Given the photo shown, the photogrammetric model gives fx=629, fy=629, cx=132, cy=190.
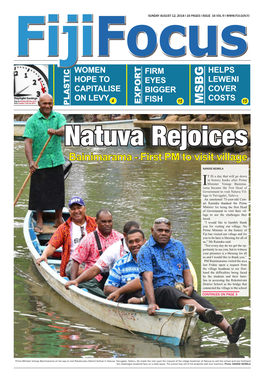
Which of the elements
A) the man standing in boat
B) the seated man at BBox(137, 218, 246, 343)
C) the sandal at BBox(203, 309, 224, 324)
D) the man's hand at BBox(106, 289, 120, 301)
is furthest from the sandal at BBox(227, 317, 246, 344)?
the man standing in boat

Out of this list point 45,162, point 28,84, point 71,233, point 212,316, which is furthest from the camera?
point 45,162

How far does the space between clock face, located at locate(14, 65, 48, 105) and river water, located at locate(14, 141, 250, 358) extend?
2.61ft

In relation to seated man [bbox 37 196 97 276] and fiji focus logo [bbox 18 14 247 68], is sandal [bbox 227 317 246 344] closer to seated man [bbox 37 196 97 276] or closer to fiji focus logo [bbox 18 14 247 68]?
seated man [bbox 37 196 97 276]

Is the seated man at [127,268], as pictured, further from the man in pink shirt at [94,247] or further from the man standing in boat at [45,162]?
the man standing in boat at [45,162]

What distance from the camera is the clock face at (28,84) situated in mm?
6691

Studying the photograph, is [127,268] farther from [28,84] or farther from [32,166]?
[32,166]

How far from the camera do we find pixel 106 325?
660 centimetres

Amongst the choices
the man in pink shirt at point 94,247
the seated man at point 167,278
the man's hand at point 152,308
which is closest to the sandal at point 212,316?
the seated man at point 167,278

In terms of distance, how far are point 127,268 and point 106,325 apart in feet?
2.29

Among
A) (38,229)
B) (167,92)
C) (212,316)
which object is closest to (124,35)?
(167,92)

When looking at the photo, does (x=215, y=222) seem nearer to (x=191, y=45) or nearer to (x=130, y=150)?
(x=130, y=150)

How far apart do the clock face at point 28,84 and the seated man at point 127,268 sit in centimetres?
201

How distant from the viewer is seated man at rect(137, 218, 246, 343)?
5.77 metres
